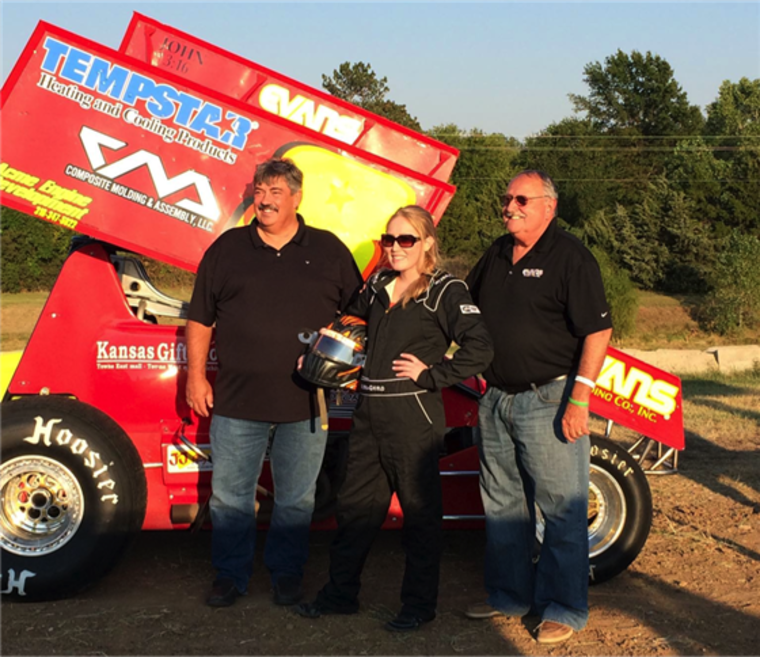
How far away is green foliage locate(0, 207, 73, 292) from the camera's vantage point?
31109 mm

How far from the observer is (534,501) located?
489 centimetres

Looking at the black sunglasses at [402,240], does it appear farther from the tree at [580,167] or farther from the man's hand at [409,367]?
the tree at [580,167]

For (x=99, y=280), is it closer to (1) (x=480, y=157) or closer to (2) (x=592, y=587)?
(2) (x=592, y=587)

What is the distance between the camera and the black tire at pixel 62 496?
5094 millimetres

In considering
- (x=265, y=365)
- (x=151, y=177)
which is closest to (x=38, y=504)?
(x=265, y=365)

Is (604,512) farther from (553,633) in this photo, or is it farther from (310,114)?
(310,114)

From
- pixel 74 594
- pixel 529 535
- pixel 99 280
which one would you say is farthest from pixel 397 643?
pixel 99 280

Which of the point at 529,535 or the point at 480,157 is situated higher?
the point at 480,157

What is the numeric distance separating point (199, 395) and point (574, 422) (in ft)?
6.41

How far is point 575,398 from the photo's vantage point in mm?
4441

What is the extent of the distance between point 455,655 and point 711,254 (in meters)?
44.1

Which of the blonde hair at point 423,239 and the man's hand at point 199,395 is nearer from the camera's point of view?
the blonde hair at point 423,239

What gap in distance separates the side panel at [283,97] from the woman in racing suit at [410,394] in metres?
2.05

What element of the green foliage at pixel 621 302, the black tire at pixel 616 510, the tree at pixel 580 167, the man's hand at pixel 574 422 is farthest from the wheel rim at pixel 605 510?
the tree at pixel 580 167
